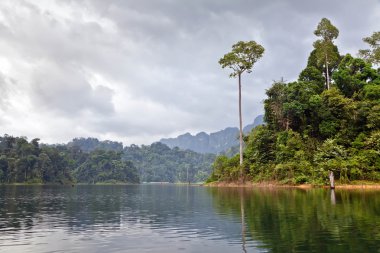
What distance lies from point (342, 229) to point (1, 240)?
16367 millimetres

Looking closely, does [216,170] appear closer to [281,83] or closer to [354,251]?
[281,83]

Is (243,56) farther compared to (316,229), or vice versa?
(243,56)

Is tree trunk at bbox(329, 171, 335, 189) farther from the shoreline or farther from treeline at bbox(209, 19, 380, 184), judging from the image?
treeline at bbox(209, 19, 380, 184)

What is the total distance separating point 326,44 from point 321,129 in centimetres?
2426

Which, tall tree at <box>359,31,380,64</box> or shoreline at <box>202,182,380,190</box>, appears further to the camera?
tall tree at <box>359,31,380,64</box>

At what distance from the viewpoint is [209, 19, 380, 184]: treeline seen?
56031 millimetres

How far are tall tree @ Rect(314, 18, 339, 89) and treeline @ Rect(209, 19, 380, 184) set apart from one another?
8.6 inches

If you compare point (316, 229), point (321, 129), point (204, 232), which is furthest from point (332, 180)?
point (204, 232)

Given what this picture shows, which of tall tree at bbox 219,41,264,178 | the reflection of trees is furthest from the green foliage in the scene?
the reflection of trees

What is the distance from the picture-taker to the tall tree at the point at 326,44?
7769cm

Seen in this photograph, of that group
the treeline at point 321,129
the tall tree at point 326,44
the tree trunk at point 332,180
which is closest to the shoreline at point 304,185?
the treeline at point 321,129

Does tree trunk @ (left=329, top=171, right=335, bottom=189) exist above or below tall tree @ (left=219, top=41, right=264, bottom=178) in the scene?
below

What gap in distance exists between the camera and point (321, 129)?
64375mm

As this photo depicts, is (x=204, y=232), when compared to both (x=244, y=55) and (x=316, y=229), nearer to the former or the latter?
(x=316, y=229)
